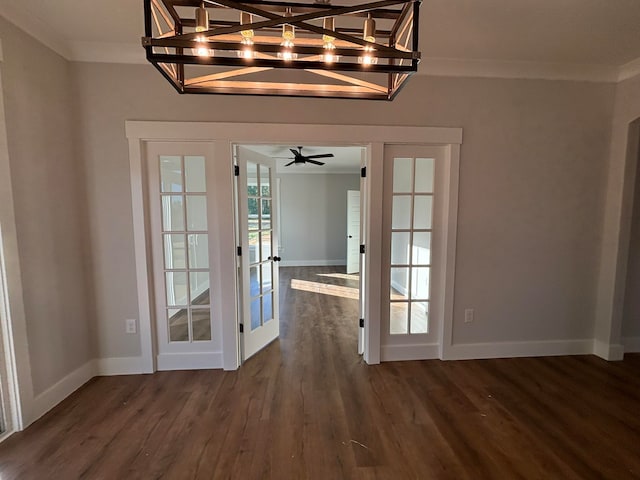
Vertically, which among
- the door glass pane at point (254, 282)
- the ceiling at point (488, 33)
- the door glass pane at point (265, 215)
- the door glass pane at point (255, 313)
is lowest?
the door glass pane at point (255, 313)

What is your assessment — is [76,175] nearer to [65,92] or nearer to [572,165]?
[65,92]

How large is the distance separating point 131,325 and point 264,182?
179 cm

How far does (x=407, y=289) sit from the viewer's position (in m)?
2.92

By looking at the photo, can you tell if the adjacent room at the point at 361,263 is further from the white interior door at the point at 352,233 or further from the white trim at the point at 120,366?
the white interior door at the point at 352,233

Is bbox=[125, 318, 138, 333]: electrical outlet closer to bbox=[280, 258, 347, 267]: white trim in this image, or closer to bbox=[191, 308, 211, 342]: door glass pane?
bbox=[191, 308, 211, 342]: door glass pane

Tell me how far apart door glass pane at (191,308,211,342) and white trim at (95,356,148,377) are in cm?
48

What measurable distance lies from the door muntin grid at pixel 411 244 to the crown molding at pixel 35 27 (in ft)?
9.07

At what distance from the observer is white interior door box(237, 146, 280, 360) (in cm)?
282

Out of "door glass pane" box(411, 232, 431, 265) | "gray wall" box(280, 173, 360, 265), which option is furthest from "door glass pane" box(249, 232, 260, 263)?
"gray wall" box(280, 173, 360, 265)

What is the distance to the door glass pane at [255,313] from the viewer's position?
3.07 m

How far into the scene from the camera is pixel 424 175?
2799 mm

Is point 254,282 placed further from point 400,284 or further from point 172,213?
point 400,284

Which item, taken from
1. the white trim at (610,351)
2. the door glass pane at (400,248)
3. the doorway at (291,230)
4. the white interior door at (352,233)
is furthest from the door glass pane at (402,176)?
the white interior door at (352,233)

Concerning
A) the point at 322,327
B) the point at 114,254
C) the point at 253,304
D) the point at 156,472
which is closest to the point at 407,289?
the point at 322,327
